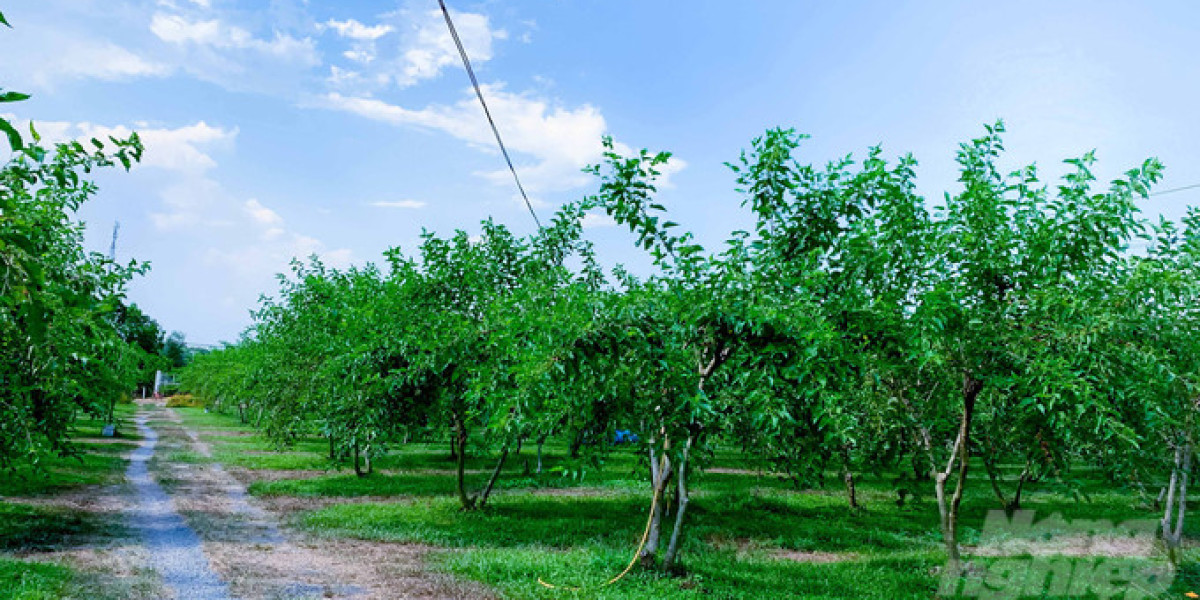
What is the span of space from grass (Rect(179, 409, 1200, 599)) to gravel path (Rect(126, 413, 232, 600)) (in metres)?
1.94

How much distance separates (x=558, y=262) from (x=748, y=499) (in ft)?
23.1

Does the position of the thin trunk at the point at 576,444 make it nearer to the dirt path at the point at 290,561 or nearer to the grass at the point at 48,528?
the dirt path at the point at 290,561

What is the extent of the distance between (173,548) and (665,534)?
7.50 m

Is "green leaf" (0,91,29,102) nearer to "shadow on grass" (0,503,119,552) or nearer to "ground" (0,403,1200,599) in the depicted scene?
"ground" (0,403,1200,599)

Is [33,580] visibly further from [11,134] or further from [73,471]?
[73,471]

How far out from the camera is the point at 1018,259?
8.50 metres

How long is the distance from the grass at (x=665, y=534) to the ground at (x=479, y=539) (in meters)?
0.05

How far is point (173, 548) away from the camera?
33.8 feet

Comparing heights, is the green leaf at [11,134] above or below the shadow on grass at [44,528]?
above

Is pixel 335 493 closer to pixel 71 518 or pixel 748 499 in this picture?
pixel 71 518

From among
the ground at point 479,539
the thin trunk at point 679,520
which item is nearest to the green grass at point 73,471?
the ground at point 479,539

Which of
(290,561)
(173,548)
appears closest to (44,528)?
(173,548)

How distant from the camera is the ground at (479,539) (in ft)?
28.4

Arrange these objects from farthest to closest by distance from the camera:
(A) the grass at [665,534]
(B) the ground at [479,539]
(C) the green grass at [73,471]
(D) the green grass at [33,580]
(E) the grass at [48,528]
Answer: (C) the green grass at [73,471] → (A) the grass at [665,534] → (B) the ground at [479,539] → (E) the grass at [48,528] → (D) the green grass at [33,580]
